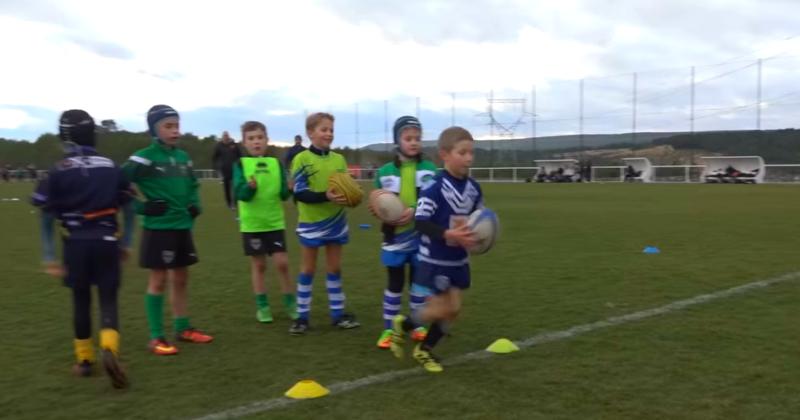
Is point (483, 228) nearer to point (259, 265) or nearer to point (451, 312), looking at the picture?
point (451, 312)

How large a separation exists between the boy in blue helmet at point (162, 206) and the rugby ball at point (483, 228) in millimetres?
2455

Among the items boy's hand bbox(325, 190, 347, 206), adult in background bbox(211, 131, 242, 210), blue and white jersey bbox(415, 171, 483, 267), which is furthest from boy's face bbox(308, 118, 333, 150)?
adult in background bbox(211, 131, 242, 210)

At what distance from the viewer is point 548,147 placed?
51156 mm

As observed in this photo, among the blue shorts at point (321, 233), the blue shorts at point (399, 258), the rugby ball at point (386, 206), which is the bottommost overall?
the blue shorts at point (399, 258)

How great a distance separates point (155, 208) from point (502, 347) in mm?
2980

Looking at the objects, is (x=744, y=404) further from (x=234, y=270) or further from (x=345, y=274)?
(x=234, y=270)

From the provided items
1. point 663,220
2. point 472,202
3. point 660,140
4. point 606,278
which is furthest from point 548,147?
point 472,202

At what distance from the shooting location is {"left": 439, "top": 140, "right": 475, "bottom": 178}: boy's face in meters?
4.64

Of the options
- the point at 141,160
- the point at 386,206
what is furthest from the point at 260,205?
the point at 386,206

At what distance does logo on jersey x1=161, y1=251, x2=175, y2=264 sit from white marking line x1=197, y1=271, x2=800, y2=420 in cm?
177

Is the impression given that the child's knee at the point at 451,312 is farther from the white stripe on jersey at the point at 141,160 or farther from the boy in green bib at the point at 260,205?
the white stripe on jersey at the point at 141,160

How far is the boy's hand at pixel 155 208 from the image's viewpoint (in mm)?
5193

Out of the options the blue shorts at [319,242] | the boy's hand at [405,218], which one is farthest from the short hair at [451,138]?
the blue shorts at [319,242]

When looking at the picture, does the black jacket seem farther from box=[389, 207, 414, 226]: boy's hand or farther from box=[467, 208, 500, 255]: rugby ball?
box=[467, 208, 500, 255]: rugby ball
